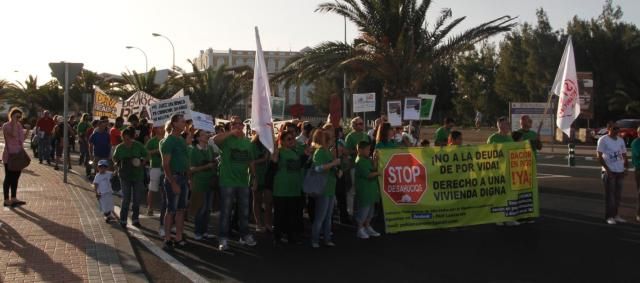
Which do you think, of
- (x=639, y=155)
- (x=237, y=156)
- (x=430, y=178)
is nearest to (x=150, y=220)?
(x=237, y=156)

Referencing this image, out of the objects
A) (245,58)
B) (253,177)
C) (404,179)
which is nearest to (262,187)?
(253,177)

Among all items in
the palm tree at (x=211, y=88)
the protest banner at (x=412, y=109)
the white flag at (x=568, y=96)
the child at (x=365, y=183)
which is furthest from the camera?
the palm tree at (x=211, y=88)

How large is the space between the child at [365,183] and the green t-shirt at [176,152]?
2.32m

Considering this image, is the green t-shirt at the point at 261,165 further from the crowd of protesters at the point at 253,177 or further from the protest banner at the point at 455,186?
the protest banner at the point at 455,186

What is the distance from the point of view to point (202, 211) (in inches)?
348

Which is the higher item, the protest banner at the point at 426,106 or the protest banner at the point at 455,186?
the protest banner at the point at 426,106

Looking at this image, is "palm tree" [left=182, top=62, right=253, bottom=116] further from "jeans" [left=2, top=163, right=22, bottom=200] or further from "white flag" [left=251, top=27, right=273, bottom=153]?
"white flag" [left=251, top=27, right=273, bottom=153]

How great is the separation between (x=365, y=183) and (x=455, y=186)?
1.42 m

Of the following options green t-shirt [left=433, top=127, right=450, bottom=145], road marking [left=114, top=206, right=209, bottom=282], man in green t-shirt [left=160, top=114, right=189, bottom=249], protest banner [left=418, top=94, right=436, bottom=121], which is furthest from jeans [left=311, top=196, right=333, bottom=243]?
protest banner [left=418, top=94, right=436, bottom=121]

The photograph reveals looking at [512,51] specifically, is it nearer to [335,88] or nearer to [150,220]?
[335,88]

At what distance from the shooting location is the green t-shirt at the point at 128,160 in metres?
9.70

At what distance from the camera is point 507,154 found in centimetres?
980

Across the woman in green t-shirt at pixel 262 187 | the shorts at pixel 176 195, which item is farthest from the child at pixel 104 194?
the shorts at pixel 176 195

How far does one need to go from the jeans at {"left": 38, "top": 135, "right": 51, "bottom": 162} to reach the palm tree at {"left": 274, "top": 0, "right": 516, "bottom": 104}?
7963 mm
